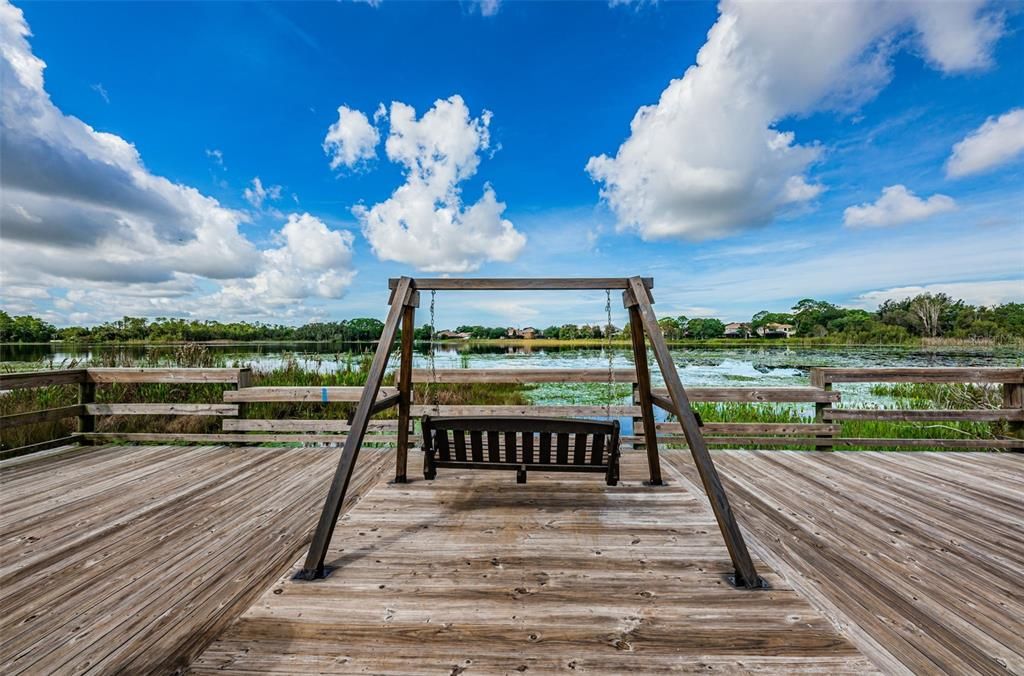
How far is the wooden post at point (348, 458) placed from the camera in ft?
6.20

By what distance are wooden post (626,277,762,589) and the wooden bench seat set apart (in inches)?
20.7

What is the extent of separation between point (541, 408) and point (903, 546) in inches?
111

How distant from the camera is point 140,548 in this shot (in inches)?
88.7

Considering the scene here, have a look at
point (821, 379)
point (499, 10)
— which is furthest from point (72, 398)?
point (499, 10)

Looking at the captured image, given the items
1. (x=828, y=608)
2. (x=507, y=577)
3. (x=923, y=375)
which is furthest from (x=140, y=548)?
(x=923, y=375)

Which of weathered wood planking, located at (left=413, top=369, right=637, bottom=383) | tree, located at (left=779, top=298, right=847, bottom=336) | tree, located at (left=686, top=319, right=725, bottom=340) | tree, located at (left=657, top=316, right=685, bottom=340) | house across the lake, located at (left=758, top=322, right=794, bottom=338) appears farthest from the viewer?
house across the lake, located at (left=758, top=322, right=794, bottom=338)

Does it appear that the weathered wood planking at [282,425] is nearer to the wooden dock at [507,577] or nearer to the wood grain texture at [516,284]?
the wooden dock at [507,577]

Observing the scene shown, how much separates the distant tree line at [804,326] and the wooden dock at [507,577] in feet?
36.8

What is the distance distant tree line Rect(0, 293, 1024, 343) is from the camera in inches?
682

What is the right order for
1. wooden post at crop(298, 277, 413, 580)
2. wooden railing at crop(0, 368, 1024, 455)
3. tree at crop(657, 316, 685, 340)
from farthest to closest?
wooden railing at crop(0, 368, 1024, 455)
tree at crop(657, 316, 685, 340)
wooden post at crop(298, 277, 413, 580)

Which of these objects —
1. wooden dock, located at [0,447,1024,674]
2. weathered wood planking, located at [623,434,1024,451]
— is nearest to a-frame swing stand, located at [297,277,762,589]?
wooden dock, located at [0,447,1024,674]

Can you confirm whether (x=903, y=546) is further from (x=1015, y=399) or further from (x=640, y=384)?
(x=1015, y=399)

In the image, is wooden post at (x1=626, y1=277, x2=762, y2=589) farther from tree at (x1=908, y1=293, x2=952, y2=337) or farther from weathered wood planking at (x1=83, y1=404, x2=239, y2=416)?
tree at (x1=908, y1=293, x2=952, y2=337)

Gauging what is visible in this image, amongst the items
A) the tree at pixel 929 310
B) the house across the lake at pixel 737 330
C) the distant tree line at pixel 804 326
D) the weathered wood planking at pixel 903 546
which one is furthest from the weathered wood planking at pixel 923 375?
the tree at pixel 929 310
